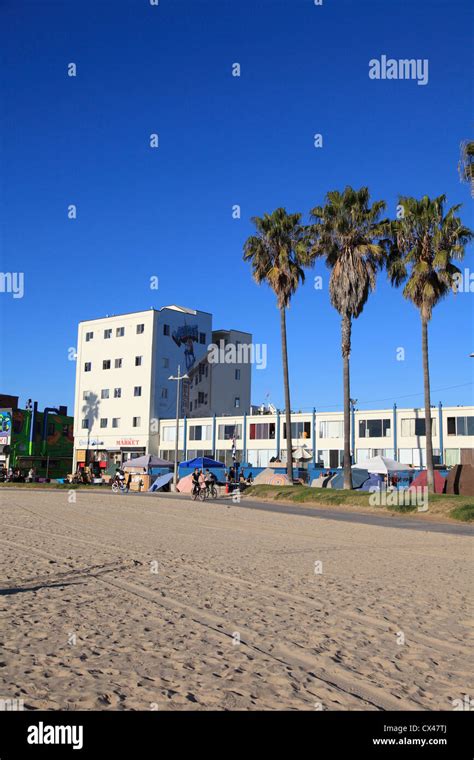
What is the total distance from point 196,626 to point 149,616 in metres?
0.76

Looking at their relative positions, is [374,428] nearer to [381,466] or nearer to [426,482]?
[381,466]

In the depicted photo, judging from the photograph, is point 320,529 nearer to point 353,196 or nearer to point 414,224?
point 414,224

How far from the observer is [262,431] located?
7125 cm

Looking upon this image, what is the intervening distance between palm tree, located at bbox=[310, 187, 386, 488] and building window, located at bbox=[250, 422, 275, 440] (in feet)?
107

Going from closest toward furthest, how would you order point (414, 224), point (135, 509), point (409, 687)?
1. point (409, 687)
2. point (135, 509)
3. point (414, 224)

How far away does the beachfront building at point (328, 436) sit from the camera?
2292 inches

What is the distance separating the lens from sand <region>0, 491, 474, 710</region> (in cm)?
578

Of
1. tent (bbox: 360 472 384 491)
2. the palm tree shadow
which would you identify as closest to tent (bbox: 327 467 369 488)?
tent (bbox: 360 472 384 491)

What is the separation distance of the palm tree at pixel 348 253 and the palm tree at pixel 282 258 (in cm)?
526

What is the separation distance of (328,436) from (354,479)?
2199 cm

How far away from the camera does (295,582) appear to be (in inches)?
452

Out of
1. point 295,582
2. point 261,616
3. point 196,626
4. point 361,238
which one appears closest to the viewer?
point 196,626

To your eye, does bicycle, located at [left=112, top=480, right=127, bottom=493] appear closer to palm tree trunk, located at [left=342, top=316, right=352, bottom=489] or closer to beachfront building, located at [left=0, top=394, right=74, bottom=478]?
palm tree trunk, located at [left=342, top=316, right=352, bottom=489]
